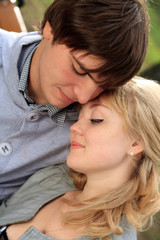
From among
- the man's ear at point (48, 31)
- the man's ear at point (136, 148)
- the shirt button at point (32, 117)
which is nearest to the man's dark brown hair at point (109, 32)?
the man's ear at point (48, 31)

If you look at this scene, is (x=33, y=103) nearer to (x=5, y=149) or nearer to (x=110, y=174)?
(x=5, y=149)

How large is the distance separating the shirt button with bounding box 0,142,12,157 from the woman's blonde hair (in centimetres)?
44

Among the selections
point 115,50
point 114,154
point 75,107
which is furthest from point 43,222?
point 115,50

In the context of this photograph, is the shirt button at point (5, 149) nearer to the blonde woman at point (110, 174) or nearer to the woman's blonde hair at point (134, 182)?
the blonde woman at point (110, 174)

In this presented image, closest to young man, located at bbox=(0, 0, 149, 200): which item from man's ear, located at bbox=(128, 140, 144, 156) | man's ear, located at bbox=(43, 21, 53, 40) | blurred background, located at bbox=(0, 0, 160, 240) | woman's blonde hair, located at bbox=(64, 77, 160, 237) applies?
man's ear, located at bbox=(43, 21, 53, 40)

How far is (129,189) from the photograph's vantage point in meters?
1.41

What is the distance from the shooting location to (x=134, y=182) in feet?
4.65

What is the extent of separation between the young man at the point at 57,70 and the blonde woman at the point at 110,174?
0.12 m

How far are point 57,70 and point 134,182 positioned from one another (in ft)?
2.02

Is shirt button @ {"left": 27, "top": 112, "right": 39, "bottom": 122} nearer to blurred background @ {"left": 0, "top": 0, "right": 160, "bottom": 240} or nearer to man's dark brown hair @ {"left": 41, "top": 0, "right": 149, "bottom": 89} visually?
man's dark brown hair @ {"left": 41, "top": 0, "right": 149, "bottom": 89}

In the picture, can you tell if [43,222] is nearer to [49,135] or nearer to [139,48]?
[49,135]

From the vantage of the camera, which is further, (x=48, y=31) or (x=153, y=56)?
(x=153, y=56)

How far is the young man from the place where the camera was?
119 centimetres

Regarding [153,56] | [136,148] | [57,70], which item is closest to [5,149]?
[57,70]
